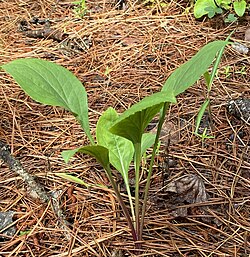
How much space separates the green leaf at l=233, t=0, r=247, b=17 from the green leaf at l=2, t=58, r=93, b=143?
52.8 inches

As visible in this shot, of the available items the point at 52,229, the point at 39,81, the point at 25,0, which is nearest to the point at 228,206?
the point at 52,229

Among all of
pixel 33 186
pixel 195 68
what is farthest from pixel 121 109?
pixel 195 68

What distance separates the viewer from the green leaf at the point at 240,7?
223 cm

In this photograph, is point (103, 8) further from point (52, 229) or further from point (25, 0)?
point (52, 229)

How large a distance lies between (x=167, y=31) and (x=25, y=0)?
1132 mm

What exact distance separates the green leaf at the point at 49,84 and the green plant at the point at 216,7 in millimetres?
1295

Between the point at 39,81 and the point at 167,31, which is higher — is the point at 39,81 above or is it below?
above

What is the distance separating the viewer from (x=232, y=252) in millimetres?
1228

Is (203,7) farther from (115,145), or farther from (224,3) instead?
(115,145)

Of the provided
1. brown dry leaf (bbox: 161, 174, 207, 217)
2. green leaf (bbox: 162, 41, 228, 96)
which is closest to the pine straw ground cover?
brown dry leaf (bbox: 161, 174, 207, 217)

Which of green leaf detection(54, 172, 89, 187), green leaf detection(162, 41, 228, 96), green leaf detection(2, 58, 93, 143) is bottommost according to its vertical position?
green leaf detection(54, 172, 89, 187)

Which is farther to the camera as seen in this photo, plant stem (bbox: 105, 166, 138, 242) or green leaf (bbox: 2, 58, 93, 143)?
plant stem (bbox: 105, 166, 138, 242)

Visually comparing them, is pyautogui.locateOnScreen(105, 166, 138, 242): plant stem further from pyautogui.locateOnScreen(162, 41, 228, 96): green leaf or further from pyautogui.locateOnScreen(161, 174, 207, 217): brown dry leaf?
pyautogui.locateOnScreen(162, 41, 228, 96): green leaf

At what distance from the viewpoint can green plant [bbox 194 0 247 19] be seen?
225 centimetres
